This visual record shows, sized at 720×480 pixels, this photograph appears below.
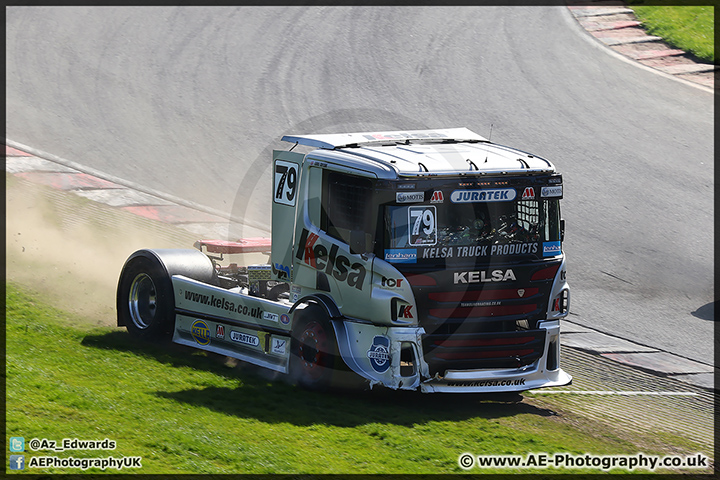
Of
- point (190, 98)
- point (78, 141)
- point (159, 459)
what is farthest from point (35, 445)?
point (190, 98)

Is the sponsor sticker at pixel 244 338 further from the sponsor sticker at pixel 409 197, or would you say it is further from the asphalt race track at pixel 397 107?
the asphalt race track at pixel 397 107

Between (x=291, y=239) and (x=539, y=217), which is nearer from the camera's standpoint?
(x=539, y=217)

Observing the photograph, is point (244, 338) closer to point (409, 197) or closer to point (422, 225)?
point (422, 225)

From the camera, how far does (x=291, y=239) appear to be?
1071 cm

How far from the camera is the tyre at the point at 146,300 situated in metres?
11.6

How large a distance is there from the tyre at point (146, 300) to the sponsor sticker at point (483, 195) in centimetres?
430

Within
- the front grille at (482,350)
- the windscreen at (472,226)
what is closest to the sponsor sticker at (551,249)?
the windscreen at (472,226)

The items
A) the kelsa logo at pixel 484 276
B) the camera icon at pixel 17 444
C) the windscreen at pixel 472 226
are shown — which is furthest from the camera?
the kelsa logo at pixel 484 276

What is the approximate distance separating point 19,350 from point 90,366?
840mm

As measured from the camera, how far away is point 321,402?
9648mm

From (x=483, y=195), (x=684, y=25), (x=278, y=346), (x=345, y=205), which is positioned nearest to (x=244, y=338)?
(x=278, y=346)

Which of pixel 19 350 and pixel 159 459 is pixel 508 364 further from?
pixel 19 350

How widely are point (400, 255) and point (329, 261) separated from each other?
1026 mm

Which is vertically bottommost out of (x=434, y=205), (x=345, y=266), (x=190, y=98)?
(x=345, y=266)
